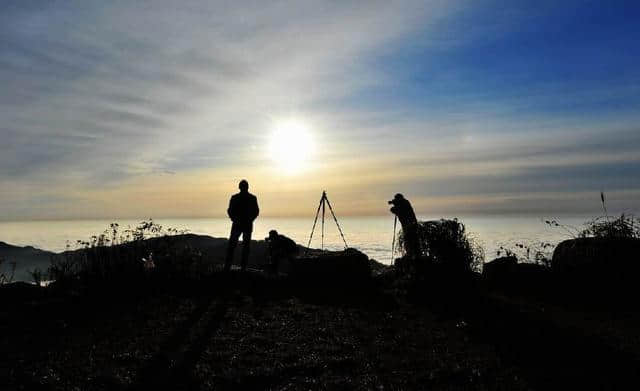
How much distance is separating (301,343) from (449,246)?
7265 mm

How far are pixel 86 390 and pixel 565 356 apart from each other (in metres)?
6.81

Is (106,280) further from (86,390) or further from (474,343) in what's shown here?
(474,343)

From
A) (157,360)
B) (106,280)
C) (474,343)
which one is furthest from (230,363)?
(106,280)

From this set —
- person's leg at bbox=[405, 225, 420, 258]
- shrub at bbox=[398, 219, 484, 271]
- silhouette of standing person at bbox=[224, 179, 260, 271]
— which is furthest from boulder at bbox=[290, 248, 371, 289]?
shrub at bbox=[398, 219, 484, 271]

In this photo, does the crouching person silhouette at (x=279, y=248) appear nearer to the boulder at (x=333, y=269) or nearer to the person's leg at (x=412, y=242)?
the boulder at (x=333, y=269)

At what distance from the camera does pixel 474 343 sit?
→ 770 centimetres

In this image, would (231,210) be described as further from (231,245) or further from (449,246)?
(449,246)

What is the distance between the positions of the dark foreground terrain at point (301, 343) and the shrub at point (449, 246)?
1813mm

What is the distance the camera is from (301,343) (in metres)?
7.83

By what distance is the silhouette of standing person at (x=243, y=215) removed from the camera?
47.4 feet

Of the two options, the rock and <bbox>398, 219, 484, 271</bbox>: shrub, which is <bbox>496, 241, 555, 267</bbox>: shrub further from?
<bbox>398, 219, 484, 271</bbox>: shrub

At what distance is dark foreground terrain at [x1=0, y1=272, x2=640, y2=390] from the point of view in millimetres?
5961

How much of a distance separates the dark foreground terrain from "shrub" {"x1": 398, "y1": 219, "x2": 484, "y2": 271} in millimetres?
1813

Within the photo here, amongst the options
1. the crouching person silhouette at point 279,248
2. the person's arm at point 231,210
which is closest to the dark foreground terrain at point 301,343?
the person's arm at point 231,210
